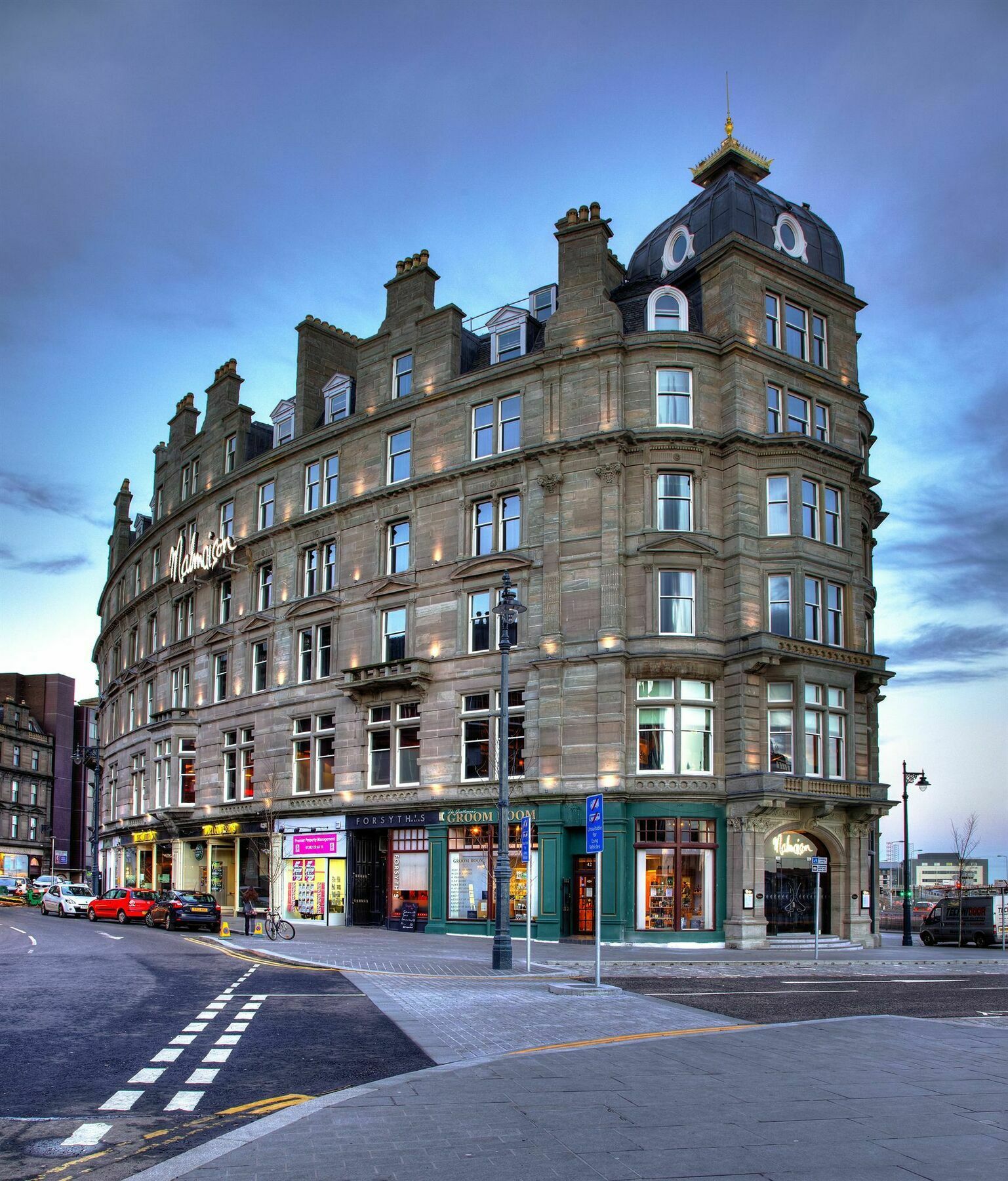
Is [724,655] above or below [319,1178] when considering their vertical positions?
above

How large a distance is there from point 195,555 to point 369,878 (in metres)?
19.9

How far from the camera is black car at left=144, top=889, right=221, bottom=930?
4009cm

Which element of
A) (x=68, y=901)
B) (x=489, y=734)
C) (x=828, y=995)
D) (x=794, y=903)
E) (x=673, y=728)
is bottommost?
(x=68, y=901)

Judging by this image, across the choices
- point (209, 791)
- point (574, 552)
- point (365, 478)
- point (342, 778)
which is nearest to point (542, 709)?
point (574, 552)

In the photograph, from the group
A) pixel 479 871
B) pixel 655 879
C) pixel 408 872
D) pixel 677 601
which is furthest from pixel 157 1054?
pixel 408 872

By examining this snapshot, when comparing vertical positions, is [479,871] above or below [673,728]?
below

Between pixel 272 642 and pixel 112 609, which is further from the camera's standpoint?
pixel 112 609

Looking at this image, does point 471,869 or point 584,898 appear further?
point 471,869

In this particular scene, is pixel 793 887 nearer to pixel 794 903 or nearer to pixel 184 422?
pixel 794 903

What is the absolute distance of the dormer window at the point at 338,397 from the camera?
49156mm

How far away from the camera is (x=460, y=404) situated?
142 ft

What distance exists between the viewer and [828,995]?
70.4 ft

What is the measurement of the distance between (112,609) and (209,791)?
29.1 m

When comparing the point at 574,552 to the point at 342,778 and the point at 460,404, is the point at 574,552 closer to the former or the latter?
the point at 460,404
